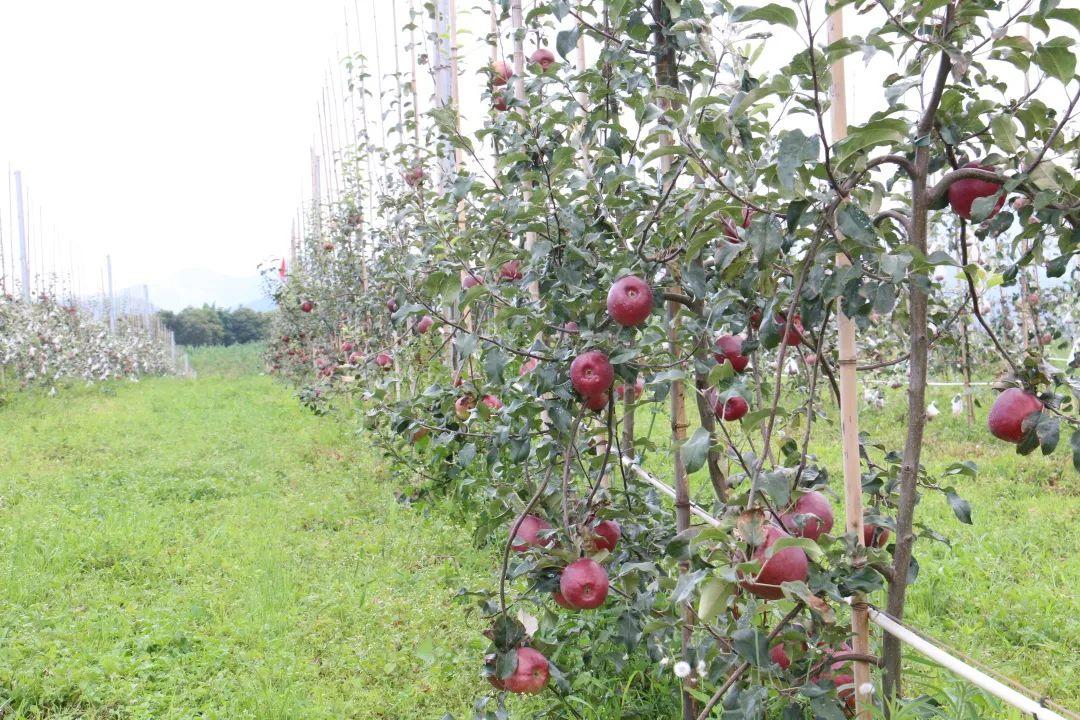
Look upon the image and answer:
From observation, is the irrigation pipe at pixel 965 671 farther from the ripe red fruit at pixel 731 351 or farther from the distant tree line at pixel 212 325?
the distant tree line at pixel 212 325

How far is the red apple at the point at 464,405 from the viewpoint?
2.12m

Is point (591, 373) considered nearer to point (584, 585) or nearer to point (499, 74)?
point (584, 585)

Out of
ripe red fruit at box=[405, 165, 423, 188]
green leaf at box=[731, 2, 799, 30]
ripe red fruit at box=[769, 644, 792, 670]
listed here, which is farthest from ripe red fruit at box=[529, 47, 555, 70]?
ripe red fruit at box=[769, 644, 792, 670]

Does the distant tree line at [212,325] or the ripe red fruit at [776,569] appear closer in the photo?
the ripe red fruit at [776,569]

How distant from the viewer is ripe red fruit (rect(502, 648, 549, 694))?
156cm

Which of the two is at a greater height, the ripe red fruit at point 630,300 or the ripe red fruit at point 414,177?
the ripe red fruit at point 414,177

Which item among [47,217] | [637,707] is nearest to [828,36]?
[637,707]

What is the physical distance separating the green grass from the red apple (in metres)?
0.54

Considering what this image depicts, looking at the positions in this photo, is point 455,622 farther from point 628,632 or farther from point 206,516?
point 206,516

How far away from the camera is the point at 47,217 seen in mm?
17094

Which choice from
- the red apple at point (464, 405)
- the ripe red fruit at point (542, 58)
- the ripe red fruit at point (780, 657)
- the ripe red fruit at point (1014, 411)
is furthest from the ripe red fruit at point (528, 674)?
the ripe red fruit at point (542, 58)

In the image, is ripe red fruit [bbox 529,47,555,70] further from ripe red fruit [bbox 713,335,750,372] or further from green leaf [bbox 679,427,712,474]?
green leaf [bbox 679,427,712,474]

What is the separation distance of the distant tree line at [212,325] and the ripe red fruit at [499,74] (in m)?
26.2

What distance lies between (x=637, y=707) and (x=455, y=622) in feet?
3.15
